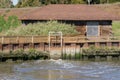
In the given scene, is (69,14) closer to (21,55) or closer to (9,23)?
(21,55)

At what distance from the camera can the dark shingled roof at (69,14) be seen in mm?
53941

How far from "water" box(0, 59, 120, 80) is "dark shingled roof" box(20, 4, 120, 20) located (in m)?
8.78

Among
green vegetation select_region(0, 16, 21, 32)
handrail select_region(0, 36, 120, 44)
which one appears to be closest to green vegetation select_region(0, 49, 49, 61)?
handrail select_region(0, 36, 120, 44)

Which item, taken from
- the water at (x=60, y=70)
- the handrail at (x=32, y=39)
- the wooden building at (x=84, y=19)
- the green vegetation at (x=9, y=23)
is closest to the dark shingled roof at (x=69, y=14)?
the wooden building at (x=84, y=19)

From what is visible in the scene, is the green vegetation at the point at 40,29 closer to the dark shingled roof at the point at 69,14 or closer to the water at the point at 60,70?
the dark shingled roof at the point at 69,14

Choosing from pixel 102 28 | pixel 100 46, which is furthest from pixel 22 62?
pixel 102 28

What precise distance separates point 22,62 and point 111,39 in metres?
10.5

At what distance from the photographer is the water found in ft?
120

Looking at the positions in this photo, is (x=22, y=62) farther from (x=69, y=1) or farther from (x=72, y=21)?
(x=69, y=1)

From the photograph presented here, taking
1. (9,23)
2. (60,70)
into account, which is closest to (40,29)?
(60,70)

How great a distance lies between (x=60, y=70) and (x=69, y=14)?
15.9 metres

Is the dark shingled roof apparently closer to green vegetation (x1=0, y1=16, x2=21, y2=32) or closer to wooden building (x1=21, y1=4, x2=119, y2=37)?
wooden building (x1=21, y1=4, x2=119, y2=37)

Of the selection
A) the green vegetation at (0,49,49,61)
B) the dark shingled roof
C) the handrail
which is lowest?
the green vegetation at (0,49,49,61)

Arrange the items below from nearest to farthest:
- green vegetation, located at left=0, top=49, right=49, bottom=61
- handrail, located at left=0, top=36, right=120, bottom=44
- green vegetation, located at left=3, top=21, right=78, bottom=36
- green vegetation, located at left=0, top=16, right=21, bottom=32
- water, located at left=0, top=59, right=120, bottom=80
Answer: water, located at left=0, top=59, right=120, bottom=80
green vegetation, located at left=0, top=49, right=49, bottom=61
handrail, located at left=0, top=36, right=120, bottom=44
green vegetation, located at left=3, top=21, right=78, bottom=36
green vegetation, located at left=0, top=16, right=21, bottom=32
